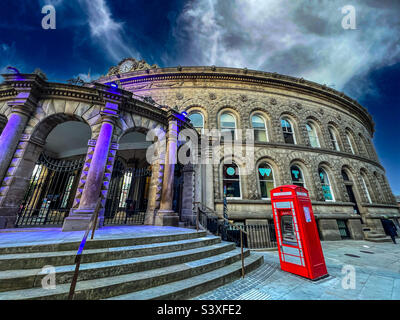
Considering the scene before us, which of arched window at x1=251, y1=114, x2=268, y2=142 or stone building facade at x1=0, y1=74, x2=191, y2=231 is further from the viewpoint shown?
arched window at x1=251, y1=114, x2=268, y2=142

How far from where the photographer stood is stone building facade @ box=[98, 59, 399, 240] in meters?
9.54

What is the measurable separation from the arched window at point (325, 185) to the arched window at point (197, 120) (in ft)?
33.1

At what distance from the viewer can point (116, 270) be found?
2.70 meters

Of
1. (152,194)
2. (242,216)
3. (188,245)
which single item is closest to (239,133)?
(242,216)

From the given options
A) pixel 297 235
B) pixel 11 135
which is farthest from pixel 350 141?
pixel 11 135

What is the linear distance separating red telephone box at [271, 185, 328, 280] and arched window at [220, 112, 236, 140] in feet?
23.4

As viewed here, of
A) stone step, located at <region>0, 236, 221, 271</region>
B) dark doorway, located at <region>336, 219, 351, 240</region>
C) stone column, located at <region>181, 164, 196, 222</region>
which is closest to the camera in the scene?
stone step, located at <region>0, 236, 221, 271</region>

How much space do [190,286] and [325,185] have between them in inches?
517

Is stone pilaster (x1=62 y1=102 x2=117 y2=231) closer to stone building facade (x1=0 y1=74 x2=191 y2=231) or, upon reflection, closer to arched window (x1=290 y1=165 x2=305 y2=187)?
stone building facade (x1=0 y1=74 x2=191 y2=231)

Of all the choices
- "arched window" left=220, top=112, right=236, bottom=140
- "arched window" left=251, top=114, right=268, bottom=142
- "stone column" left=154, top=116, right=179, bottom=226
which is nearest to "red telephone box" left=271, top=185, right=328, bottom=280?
"stone column" left=154, top=116, right=179, bottom=226

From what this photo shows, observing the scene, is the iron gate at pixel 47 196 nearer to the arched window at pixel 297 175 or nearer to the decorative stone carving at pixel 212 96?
the decorative stone carving at pixel 212 96
